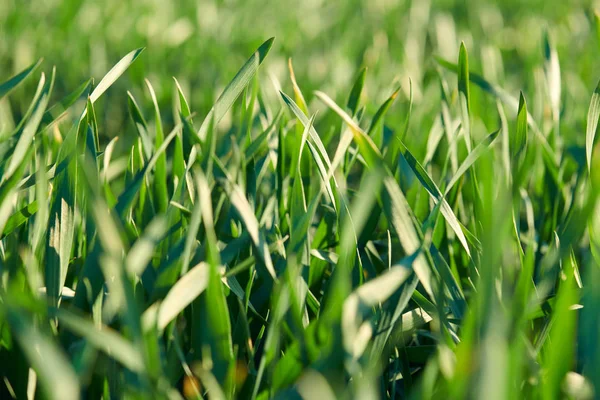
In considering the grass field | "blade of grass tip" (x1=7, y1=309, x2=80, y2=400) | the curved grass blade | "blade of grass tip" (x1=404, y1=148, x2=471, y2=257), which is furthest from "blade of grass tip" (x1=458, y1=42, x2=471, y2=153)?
"blade of grass tip" (x1=7, y1=309, x2=80, y2=400)

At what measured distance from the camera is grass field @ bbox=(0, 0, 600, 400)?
476 millimetres

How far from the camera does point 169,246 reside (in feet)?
2.36

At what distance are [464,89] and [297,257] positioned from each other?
1.16 ft

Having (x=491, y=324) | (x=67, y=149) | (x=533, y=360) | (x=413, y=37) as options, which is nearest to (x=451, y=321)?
(x=533, y=360)

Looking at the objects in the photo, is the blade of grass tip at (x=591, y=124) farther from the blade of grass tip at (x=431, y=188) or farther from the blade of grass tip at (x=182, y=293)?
the blade of grass tip at (x=182, y=293)

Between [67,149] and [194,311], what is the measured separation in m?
0.27

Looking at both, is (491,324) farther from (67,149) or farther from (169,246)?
(67,149)

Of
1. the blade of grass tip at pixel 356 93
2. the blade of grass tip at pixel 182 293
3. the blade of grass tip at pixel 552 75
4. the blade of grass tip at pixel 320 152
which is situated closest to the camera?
the blade of grass tip at pixel 182 293

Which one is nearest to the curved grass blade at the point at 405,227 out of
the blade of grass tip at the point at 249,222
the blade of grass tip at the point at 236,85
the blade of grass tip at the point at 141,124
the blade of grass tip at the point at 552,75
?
the blade of grass tip at the point at 249,222

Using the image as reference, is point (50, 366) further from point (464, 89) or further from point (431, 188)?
point (464, 89)

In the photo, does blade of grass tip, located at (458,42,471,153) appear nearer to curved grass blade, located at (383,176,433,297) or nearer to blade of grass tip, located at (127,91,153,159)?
curved grass blade, located at (383,176,433,297)

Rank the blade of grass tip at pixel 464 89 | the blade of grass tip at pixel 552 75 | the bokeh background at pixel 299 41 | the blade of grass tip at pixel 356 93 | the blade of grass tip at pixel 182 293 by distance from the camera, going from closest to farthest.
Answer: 1. the blade of grass tip at pixel 182 293
2. the blade of grass tip at pixel 464 89
3. the blade of grass tip at pixel 356 93
4. the blade of grass tip at pixel 552 75
5. the bokeh background at pixel 299 41

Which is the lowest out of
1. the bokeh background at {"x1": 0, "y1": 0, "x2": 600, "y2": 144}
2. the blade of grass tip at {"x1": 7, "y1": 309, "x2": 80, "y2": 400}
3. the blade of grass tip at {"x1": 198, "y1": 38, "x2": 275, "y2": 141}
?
the bokeh background at {"x1": 0, "y1": 0, "x2": 600, "y2": 144}

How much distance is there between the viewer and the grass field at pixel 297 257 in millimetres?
476
